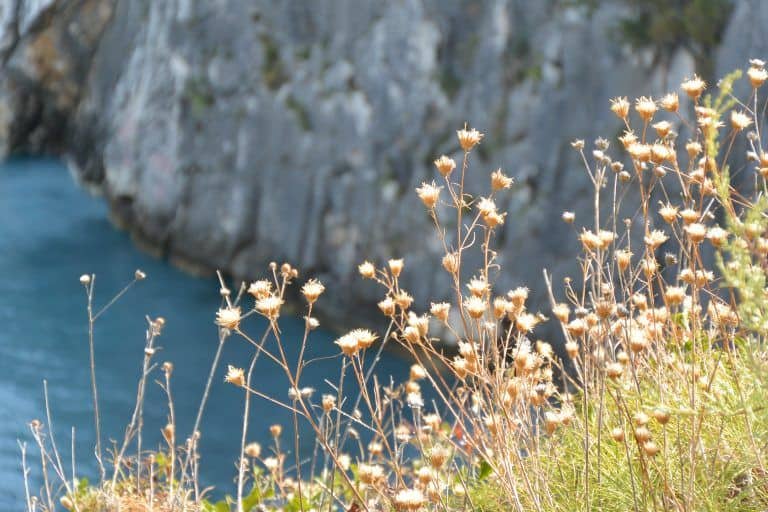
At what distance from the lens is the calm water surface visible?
3631 mm

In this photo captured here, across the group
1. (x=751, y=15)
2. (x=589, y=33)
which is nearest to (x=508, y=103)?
(x=589, y=33)

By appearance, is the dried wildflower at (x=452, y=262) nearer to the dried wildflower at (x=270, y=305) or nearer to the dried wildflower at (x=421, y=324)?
the dried wildflower at (x=421, y=324)

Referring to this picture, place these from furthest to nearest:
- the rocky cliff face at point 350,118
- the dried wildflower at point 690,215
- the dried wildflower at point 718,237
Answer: the rocky cliff face at point 350,118 < the dried wildflower at point 690,215 < the dried wildflower at point 718,237

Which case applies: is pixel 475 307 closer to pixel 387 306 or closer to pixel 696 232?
pixel 387 306

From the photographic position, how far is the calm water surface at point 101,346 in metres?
3.63

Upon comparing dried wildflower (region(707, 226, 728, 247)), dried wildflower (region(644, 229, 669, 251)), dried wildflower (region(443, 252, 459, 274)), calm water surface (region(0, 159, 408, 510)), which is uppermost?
dried wildflower (region(707, 226, 728, 247))

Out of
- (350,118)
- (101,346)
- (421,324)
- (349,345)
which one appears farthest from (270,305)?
(101,346)

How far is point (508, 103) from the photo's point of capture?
12.8ft

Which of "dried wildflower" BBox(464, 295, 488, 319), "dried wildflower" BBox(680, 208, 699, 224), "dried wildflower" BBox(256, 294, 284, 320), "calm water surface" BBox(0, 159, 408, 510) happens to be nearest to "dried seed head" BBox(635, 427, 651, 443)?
"dried wildflower" BBox(464, 295, 488, 319)

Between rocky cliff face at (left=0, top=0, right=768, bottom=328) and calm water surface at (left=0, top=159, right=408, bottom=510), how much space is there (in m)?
0.23

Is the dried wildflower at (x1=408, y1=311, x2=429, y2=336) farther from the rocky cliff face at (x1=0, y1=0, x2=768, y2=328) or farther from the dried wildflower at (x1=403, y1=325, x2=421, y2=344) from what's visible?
the rocky cliff face at (x1=0, y1=0, x2=768, y2=328)

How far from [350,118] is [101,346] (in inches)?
58.7

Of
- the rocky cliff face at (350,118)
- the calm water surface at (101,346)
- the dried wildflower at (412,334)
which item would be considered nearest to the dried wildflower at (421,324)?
the dried wildflower at (412,334)

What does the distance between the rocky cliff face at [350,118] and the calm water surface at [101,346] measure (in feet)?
0.76
